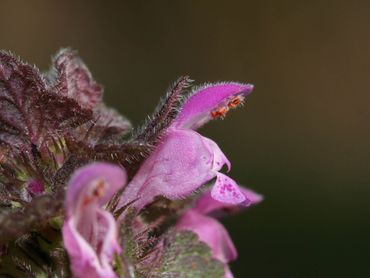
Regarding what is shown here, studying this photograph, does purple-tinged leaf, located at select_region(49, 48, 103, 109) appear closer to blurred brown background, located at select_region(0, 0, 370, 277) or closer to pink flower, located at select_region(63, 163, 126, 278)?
pink flower, located at select_region(63, 163, 126, 278)

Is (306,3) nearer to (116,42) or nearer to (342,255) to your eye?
(116,42)

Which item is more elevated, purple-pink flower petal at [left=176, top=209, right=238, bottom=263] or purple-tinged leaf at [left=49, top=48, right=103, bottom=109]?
purple-tinged leaf at [left=49, top=48, right=103, bottom=109]

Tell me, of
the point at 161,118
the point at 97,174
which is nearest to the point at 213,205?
the point at 161,118

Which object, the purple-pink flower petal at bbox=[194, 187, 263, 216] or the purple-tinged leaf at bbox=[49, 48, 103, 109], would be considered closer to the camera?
the purple-tinged leaf at bbox=[49, 48, 103, 109]

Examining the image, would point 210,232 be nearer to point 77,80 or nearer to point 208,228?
point 208,228

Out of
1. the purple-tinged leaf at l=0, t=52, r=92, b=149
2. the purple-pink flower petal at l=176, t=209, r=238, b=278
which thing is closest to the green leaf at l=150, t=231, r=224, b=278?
the purple-pink flower petal at l=176, t=209, r=238, b=278

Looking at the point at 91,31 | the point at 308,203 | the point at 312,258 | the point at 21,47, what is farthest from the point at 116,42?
the point at 312,258
